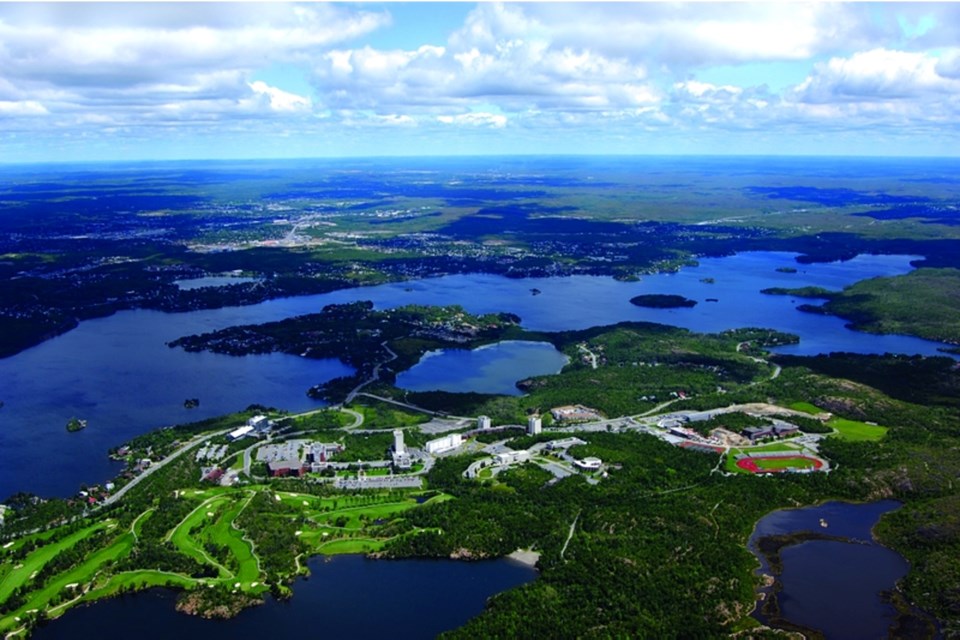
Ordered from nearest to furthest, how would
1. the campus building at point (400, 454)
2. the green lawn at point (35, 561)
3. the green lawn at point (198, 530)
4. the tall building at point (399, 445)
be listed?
the green lawn at point (35, 561), the green lawn at point (198, 530), the campus building at point (400, 454), the tall building at point (399, 445)

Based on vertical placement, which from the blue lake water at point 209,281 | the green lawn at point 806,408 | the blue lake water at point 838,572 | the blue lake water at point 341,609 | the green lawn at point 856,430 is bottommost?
the blue lake water at point 341,609

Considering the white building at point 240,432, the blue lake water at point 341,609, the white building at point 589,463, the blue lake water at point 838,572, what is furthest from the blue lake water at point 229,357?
the blue lake water at point 838,572

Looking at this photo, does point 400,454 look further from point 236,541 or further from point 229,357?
point 229,357

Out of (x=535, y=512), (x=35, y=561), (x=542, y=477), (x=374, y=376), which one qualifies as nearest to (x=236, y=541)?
(x=35, y=561)

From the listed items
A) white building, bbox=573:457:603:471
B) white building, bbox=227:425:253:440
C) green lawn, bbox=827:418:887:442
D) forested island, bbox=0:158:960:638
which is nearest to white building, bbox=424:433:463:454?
forested island, bbox=0:158:960:638

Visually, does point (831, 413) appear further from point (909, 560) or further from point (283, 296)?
point (283, 296)

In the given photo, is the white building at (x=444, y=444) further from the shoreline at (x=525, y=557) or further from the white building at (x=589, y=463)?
the shoreline at (x=525, y=557)
